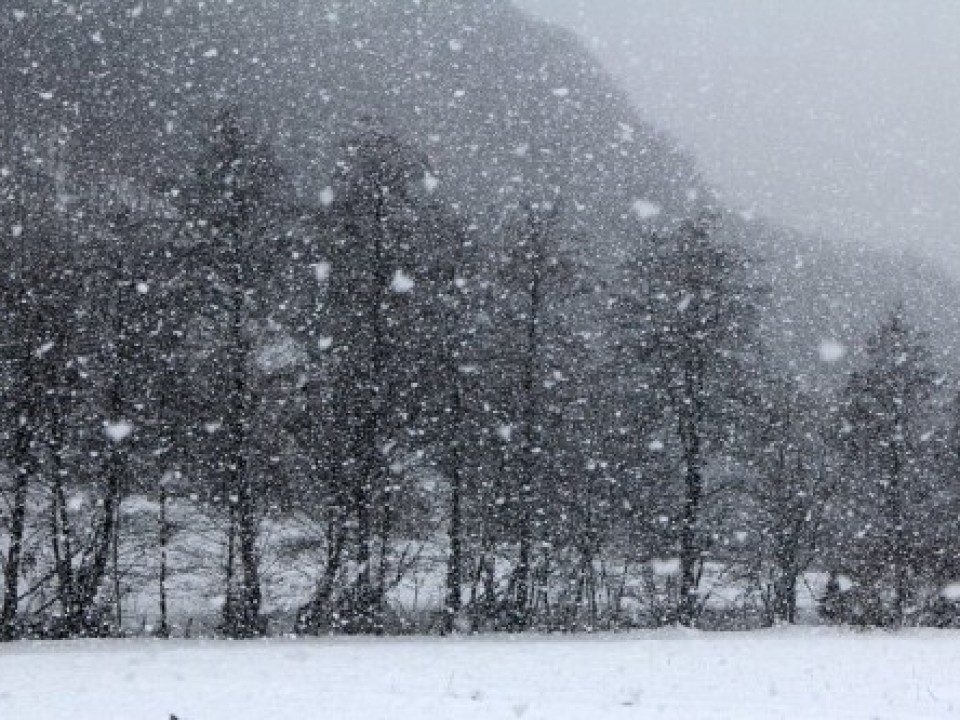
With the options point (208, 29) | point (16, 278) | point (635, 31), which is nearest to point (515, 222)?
point (16, 278)

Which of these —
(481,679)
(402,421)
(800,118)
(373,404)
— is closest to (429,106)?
(373,404)

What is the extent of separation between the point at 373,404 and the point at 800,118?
138 meters

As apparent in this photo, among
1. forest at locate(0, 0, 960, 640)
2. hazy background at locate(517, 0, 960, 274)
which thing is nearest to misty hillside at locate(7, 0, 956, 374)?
forest at locate(0, 0, 960, 640)

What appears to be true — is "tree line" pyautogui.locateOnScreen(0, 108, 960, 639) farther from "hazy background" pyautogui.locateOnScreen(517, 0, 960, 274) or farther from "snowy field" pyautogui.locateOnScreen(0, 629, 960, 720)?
"hazy background" pyautogui.locateOnScreen(517, 0, 960, 274)

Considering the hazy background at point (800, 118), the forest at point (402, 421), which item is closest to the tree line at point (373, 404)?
the forest at point (402, 421)

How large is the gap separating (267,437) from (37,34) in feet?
128

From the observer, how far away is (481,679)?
1247cm

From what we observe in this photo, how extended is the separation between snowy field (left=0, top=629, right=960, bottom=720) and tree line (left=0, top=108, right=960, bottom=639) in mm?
3269

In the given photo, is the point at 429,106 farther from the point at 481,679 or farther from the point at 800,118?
the point at 800,118

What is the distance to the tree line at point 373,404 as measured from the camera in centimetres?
1966

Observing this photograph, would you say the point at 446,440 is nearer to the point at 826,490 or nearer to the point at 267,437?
the point at 267,437

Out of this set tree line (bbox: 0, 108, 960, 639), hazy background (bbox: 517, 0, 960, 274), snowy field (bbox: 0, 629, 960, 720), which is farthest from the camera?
hazy background (bbox: 517, 0, 960, 274)

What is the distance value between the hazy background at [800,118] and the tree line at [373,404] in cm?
6831

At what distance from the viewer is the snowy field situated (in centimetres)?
991
